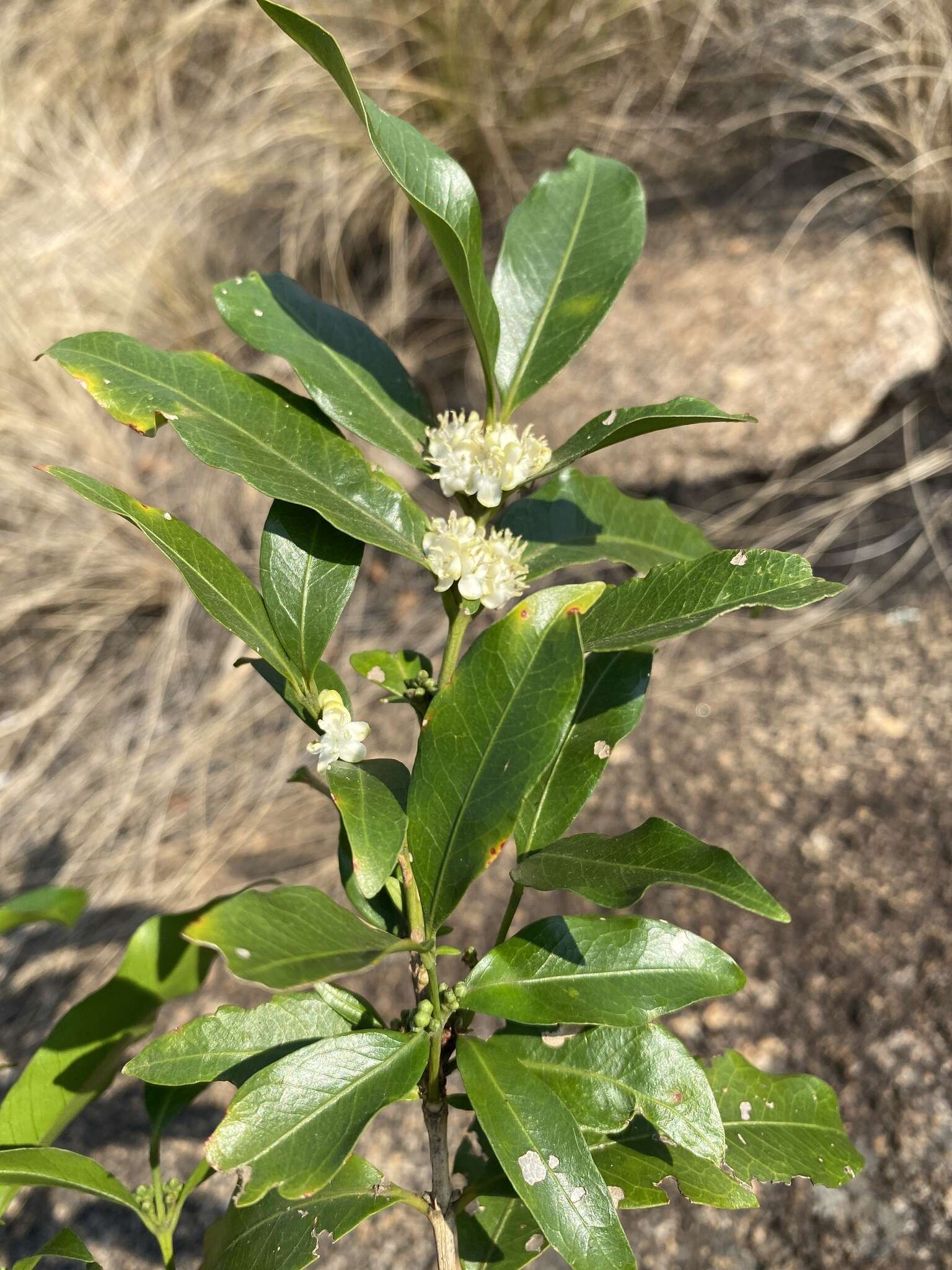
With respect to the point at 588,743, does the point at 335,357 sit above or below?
above

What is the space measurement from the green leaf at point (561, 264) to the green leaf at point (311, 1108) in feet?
1.13

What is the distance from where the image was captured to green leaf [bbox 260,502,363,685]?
0.52 meters

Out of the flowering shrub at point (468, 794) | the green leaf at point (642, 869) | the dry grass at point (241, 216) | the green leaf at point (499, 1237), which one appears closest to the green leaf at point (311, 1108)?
the flowering shrub at point (468, 794)

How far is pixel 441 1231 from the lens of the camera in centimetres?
56

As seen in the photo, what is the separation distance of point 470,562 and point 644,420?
11 cm

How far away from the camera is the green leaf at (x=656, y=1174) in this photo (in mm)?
548

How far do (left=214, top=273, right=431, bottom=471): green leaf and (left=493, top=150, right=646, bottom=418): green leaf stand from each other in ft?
0.20

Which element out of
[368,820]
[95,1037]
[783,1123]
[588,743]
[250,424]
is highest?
[250,424]

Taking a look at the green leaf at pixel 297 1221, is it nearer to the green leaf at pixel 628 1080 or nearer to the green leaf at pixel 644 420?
the green leaf at pixel 628 1080

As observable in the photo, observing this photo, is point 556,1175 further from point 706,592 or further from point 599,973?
point 706,592

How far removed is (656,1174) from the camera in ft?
1.87

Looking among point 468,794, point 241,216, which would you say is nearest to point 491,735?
point 468,794

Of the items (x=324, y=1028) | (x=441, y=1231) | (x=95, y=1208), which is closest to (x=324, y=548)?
(x=324, y=1028)

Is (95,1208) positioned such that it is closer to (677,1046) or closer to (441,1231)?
(441,1231)
